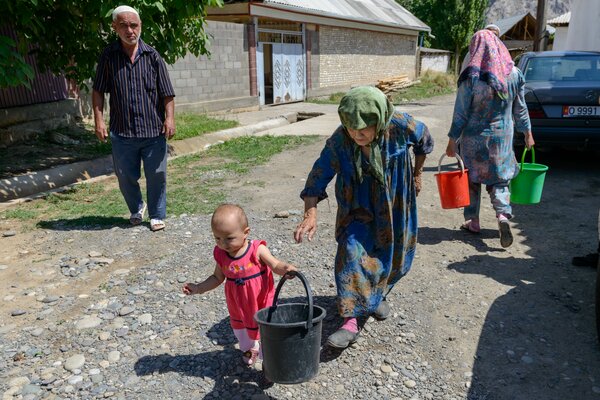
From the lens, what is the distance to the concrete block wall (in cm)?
1961

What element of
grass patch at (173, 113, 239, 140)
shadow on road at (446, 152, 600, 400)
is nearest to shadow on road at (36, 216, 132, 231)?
shadow on road at (446, 152, 600, 400)

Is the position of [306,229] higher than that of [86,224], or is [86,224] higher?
[306,229]

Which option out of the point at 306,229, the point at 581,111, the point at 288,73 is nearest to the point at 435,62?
the point at 288,73

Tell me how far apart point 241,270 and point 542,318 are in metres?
1.97

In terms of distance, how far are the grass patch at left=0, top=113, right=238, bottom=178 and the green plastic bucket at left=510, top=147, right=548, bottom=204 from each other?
5.79m

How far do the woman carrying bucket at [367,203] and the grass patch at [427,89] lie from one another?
17119 millimetres

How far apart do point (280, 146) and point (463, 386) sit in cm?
686

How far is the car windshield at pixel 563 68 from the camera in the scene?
22.8 feet

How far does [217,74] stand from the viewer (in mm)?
13727

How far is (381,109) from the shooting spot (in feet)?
8.13

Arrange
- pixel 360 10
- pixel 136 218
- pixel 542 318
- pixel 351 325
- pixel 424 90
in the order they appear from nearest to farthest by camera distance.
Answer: pixel 351 325, pixel 542 318, pixel 136 218, pixel 360 10, pixel 424 90

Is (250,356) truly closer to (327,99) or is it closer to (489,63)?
(489,63)

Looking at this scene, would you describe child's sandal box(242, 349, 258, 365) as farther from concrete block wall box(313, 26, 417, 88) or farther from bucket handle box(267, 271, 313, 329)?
concrete block wall box(313, 26, 417, 88)

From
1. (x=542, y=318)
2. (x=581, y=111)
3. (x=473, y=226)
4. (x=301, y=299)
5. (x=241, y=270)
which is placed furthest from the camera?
(x=581, y=111)
